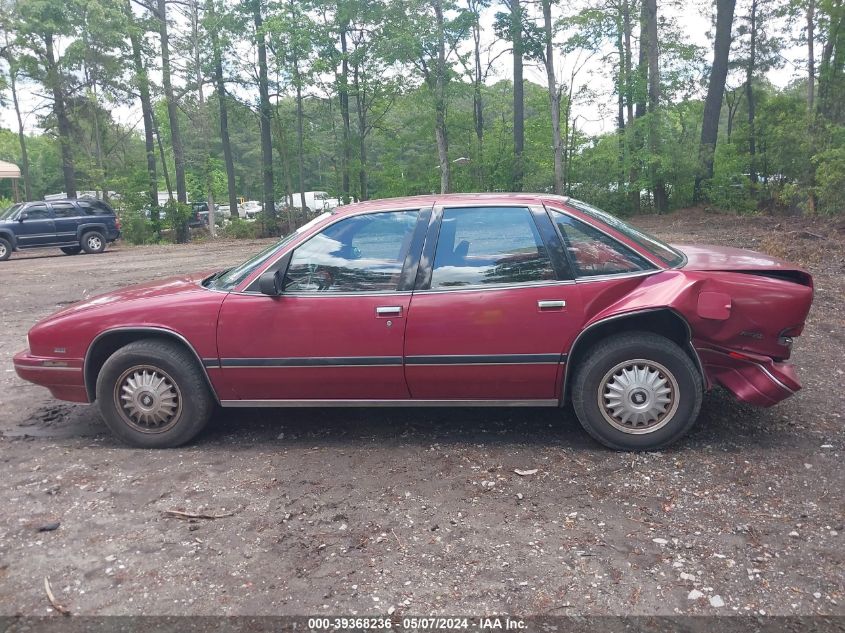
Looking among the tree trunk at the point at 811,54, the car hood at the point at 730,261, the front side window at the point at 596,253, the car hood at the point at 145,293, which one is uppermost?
the tree trunk at the point at 811,54

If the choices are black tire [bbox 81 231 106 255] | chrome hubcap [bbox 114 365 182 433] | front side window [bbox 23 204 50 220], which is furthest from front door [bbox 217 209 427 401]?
black tire [bbox 81 231 106 255]

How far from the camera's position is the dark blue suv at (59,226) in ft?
62.9

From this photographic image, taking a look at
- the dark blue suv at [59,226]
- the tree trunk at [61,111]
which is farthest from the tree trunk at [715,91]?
the tree trunk at [61,111]

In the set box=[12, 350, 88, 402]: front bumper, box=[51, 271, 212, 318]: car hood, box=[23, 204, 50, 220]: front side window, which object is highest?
box=[23, 204, 50, 220]: front side window

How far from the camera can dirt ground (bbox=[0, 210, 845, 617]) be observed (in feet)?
8.66

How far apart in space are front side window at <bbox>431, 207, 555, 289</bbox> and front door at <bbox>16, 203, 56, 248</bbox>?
1956 cm

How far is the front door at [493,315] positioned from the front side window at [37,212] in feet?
64.6

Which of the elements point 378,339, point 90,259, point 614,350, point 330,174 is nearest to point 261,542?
point 378,339

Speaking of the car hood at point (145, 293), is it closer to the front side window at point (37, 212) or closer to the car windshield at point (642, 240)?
the car windshield at point (642, 240)

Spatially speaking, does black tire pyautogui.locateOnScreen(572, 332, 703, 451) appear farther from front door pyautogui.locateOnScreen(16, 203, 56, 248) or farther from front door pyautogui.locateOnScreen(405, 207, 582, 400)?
front door pyautogui.locateOnScreen(16, 203, 56, 248)

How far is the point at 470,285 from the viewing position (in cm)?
395

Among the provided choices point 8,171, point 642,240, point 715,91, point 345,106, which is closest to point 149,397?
point 642,240

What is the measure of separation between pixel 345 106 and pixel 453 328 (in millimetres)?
26020

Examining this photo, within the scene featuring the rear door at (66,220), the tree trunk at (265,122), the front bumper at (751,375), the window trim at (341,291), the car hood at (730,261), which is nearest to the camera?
the front bumper at (751,375)
